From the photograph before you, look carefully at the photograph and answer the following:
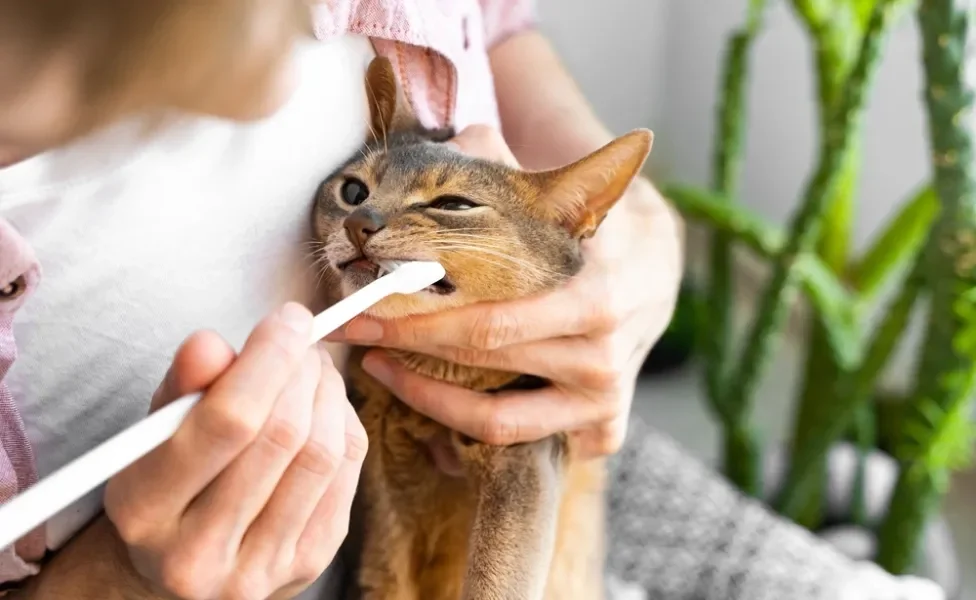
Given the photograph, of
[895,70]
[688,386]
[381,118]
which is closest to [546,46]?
[381,118]

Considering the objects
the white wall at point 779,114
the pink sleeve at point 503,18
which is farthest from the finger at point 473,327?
the white wall at point 779,114

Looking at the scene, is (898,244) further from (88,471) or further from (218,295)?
(88,471)

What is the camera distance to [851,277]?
1458 millimetres

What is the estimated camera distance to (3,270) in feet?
1.27

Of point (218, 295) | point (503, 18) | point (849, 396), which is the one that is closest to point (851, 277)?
point (849, 396)

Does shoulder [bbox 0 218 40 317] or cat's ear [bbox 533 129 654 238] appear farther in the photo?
cat's ear [bbox 533 129 654 238]

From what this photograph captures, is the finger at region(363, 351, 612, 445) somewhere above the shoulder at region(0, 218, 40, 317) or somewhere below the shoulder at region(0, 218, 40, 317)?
below

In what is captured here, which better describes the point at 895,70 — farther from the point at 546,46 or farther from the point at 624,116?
the point at 546,46

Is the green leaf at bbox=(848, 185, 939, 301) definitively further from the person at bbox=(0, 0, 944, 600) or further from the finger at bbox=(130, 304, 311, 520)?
the finger at bbox=(130, 304, 311, 520)

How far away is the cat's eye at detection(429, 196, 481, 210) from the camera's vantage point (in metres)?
0.59

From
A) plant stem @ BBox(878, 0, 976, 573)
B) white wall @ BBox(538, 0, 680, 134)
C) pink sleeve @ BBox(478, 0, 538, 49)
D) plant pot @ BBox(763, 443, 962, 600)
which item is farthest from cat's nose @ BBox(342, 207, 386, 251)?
plant pot @ BBox(763, 443, 962, 600)

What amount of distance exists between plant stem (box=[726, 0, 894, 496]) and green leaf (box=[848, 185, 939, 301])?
172mm

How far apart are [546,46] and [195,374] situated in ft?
2.12

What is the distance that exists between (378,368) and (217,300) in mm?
148
